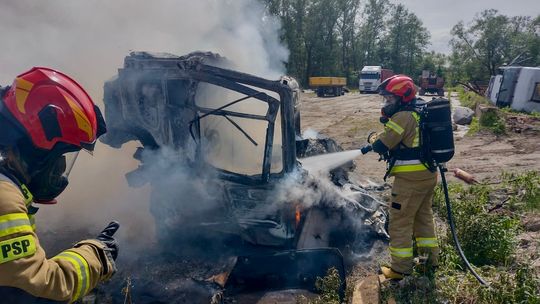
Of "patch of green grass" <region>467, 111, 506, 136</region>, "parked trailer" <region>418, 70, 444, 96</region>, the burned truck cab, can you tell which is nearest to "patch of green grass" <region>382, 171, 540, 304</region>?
the burned truck cab

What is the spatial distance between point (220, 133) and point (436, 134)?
7.38 feet

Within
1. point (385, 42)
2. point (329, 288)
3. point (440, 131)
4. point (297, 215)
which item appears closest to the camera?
point (329, 288)

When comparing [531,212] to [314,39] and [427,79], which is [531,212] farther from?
[314,39]

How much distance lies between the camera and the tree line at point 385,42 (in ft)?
137

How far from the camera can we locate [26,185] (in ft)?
5.83

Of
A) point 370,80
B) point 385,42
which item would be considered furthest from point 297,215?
point 385,42

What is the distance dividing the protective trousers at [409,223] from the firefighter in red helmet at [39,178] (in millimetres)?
2932

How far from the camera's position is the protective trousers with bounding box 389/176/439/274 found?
3908 mm

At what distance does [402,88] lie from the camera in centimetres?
404

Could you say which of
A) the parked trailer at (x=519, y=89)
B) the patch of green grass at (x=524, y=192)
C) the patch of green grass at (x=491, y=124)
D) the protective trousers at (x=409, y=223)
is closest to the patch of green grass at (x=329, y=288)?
the protective trousers at (x=409, y=223)

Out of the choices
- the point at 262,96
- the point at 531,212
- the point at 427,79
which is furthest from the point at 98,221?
the point at 427,79

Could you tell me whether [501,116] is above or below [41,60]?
below

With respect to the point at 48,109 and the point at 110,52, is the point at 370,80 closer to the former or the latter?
the point at 110,52

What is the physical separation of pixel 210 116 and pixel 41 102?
2.28 meters
